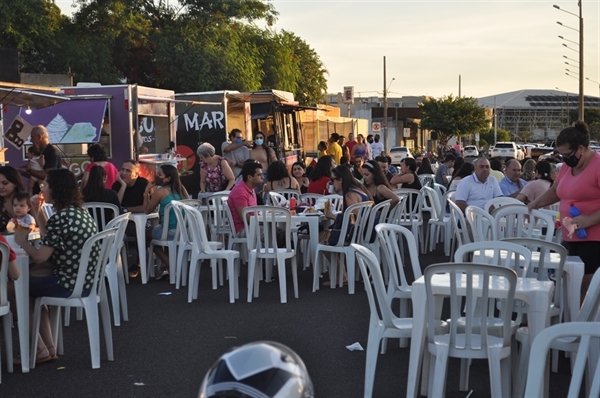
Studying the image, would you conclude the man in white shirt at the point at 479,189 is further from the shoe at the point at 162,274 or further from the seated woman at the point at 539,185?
the shoe at the point at 162,274

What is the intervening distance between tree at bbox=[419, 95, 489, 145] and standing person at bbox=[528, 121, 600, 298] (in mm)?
64408

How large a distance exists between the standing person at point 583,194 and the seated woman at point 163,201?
5141mm

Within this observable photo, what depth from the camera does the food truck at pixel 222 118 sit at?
20.7m

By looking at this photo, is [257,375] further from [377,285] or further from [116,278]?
[116,278]

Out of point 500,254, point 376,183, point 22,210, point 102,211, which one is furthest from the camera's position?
point 376,183

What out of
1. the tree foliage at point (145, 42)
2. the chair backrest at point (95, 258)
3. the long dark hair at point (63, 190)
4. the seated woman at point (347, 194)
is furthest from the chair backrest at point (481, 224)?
the tree foliage at point (145, 42)

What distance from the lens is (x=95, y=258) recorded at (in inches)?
258

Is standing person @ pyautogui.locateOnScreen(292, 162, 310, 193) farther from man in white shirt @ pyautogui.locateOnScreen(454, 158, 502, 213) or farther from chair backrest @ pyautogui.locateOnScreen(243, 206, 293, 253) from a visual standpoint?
chair backrest @ pyautogui.locateOnScreen(243, 206, 293, 253)

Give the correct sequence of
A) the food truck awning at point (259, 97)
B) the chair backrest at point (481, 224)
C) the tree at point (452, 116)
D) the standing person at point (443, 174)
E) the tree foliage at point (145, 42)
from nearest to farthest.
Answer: the chair backrest at point (481, 224), the standing person at point (443, 174), the food truck awning at point (259, 97), the tree foliage at point (145, 42), the tree at point (452, 116)

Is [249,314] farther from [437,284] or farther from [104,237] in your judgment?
[437,284]

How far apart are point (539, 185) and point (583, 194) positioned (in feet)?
12.5

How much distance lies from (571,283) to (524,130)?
132669mm

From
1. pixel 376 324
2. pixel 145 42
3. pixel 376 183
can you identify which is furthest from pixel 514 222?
pixel 145 42

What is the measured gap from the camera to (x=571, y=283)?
5.87 m
